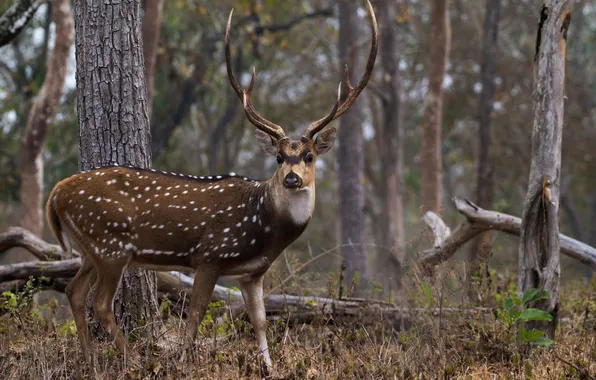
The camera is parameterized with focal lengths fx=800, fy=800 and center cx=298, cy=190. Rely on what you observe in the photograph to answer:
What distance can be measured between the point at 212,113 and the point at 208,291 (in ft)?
81.1

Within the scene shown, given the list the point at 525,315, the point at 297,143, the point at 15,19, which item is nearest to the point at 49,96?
the point at 15,19

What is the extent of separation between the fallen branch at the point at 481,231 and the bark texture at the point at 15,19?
5.47 metres

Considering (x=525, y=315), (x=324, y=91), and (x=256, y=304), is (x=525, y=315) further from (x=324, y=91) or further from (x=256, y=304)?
(x=324, y=91)

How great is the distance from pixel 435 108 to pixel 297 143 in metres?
9.90

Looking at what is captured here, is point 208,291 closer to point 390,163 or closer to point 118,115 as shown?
point 118,115

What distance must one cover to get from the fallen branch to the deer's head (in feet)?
7.28

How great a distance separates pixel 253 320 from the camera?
6.85m

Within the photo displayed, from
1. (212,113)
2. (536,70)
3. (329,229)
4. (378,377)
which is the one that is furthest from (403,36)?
(378,377)

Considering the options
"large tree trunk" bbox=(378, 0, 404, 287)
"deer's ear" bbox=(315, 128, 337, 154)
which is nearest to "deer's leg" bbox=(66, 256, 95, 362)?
"deer's ear" bbox=(315, 128, 337, 154)

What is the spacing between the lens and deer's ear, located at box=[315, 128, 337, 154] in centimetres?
687

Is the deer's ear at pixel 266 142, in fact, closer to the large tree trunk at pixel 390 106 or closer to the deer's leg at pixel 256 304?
the deer's leg at pixel 256 304

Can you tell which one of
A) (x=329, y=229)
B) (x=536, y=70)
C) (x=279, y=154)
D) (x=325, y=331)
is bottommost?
(x=329, y=229)

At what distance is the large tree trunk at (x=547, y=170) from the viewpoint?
7.30 m

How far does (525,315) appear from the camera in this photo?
695cm
